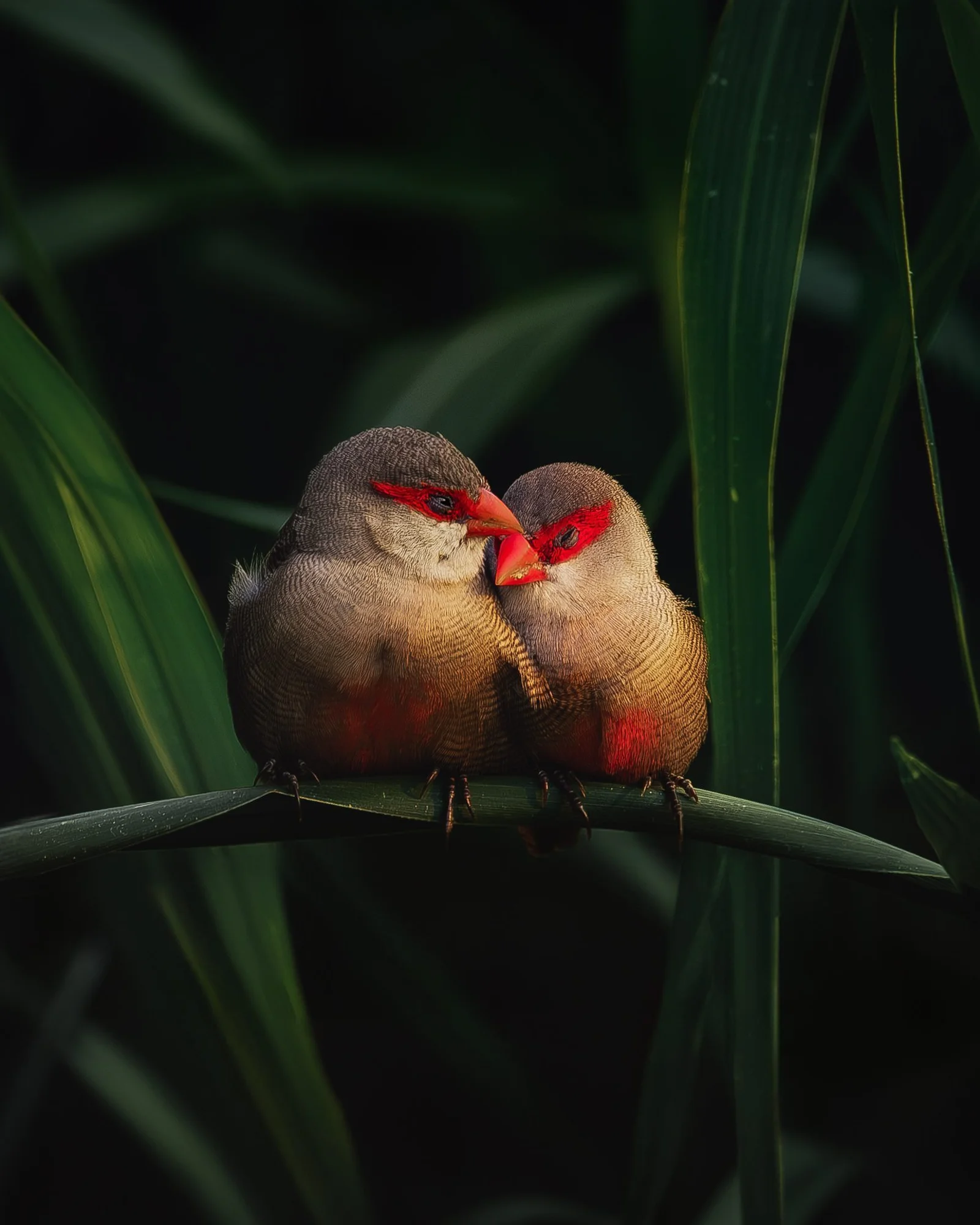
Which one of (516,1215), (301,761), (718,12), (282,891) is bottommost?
(516,1215)

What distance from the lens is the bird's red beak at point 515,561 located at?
2.38 ft

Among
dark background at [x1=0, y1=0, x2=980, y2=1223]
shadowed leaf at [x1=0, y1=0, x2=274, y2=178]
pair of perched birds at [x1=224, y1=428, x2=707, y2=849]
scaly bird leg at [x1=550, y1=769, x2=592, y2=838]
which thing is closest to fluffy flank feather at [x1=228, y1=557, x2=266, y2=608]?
pair of perched birds at [x1=224, y1=428, x2=707, y2=849]

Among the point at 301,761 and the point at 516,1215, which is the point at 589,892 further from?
the point at 301,761

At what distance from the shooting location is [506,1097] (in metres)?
0.93

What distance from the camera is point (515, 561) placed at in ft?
2.39

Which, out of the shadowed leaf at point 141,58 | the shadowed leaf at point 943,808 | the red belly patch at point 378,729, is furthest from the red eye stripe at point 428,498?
the shadowed leaf at point 141,58

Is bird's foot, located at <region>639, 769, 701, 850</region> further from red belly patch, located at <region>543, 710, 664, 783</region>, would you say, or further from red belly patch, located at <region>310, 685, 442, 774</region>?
red belly patch, located at <region>310, 685, 442, 774</region>

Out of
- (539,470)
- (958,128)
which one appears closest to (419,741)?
(539,470)

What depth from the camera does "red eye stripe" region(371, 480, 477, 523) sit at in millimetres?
728

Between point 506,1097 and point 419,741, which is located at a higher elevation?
point 419,741

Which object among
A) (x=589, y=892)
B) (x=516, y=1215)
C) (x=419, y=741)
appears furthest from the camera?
(x=589, y=892)

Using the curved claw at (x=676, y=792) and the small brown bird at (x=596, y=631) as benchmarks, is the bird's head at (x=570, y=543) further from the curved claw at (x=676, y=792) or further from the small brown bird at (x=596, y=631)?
the curved claw at (x=676, y=792)

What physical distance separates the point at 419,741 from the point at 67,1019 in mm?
424

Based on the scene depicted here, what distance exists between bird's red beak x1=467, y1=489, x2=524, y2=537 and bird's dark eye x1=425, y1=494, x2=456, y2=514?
1 centimetres
